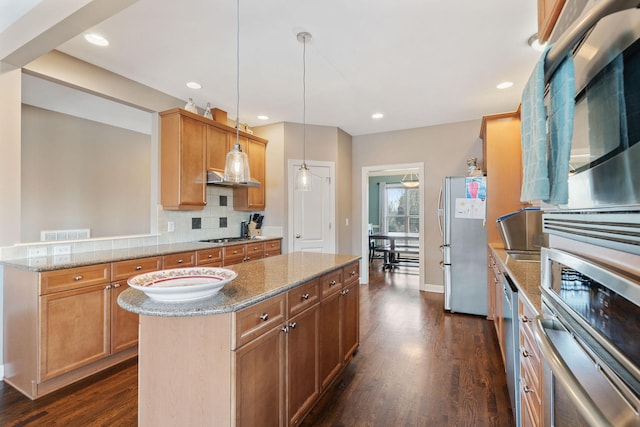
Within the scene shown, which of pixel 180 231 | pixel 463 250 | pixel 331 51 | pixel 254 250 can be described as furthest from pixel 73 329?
pixel 463 250

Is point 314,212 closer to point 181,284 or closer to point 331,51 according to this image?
point 331,51

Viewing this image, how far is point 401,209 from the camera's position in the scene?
8.98 meters

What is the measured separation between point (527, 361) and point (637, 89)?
4.15ft

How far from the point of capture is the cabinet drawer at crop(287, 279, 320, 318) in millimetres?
1674

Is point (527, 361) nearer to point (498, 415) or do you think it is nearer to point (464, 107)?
point (498, 415)

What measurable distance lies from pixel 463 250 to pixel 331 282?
2307mm

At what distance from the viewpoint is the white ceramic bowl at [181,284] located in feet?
4.09

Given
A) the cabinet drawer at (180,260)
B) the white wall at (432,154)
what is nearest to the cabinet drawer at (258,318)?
the cabinet drawer at (180,260)

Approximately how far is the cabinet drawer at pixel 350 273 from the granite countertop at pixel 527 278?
1106 mm

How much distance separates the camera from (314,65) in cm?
296

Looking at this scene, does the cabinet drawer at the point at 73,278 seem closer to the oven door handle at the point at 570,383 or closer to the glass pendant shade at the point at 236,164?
the glass pendant shade at the point at 236,164

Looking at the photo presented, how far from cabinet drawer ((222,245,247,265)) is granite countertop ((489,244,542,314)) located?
281 cm

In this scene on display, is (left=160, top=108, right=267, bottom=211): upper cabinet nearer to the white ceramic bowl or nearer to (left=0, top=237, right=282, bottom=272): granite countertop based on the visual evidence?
(left=0, top=237, right=282, bottom=272): granite countertop

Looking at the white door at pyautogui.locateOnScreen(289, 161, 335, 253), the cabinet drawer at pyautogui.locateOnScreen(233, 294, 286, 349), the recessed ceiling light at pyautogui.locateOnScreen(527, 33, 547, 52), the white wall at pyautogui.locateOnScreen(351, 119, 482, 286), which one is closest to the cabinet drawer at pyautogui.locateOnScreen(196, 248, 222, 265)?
the white door at pyautogui.locateOnScreen(289, 161, 335, 253)
